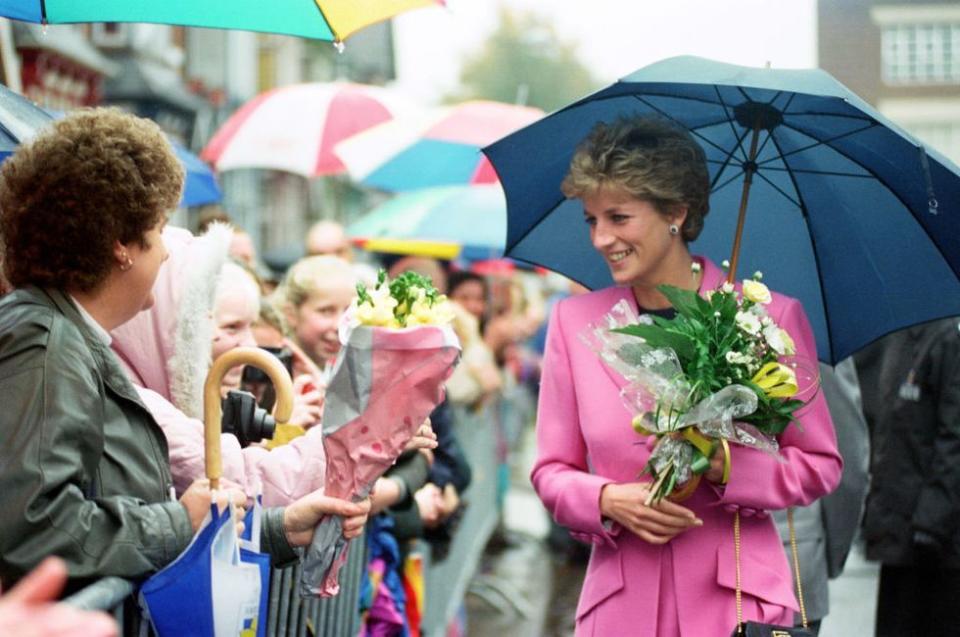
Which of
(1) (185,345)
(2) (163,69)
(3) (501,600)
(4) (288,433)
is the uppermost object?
(1) (185,345)

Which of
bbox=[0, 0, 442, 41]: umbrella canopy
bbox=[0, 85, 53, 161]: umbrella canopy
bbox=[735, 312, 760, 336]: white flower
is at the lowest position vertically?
bbox=[735, 312, 760, 336]: white flower

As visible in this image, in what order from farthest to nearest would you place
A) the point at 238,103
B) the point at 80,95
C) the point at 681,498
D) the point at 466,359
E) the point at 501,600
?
the point at 238,103 → the point at 80,95 → the point at 501,600 → the point at 466,359 → the point at 681,498

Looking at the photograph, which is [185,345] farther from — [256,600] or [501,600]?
[501,600]

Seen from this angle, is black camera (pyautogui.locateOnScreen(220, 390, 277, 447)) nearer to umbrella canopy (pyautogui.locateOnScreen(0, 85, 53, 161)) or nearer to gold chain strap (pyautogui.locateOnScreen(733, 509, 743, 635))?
umbrella canopy (pyautogui.locateOnScreen(0, 85, 53, 161))

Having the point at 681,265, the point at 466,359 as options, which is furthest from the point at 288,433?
the point at 466,359

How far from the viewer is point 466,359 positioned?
10188 millimetres

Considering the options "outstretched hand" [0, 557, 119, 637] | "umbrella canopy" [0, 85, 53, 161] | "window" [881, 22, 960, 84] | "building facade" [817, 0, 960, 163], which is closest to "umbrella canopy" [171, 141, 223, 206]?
"umbrella canopy" [0, 85, 53, 161]

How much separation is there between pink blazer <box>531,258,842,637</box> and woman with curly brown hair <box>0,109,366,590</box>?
0.88 meters

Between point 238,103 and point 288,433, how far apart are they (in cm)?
2480

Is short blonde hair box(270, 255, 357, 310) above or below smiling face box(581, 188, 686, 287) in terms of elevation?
below

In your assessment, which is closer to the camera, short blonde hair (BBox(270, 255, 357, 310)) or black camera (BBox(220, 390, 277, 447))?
black camera (BBox(220, 390, 277, 447))

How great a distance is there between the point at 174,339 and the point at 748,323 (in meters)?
1.45

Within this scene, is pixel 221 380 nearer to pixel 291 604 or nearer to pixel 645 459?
pixel 291 604

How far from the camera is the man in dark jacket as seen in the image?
6801 millimetres
